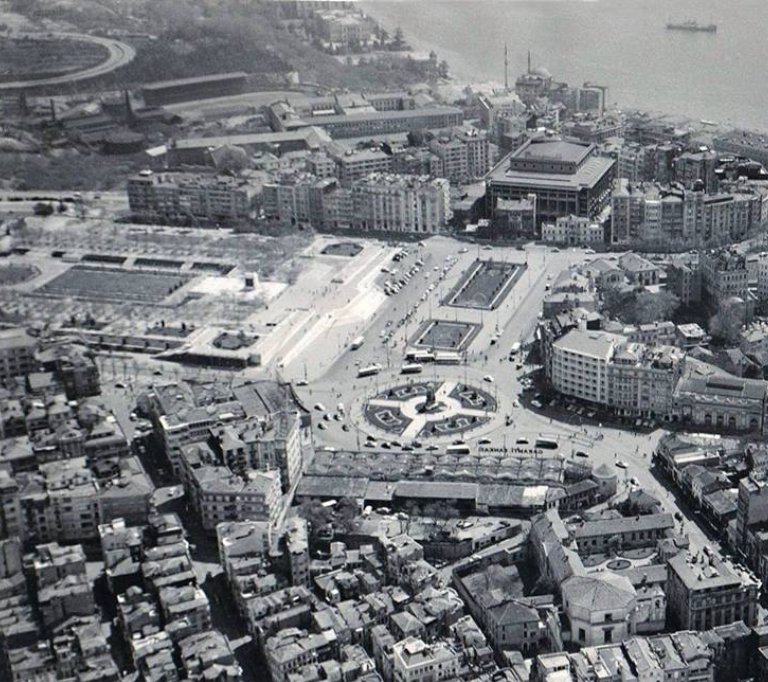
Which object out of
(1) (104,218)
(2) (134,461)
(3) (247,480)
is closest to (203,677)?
(3) (247,480)

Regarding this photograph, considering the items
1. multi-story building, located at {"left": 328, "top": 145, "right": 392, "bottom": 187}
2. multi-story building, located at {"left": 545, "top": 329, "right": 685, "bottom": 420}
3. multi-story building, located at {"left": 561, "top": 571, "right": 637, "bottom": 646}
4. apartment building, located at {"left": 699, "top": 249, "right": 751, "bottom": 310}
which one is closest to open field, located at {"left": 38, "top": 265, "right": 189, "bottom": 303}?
multi-story building, located at {"left": 328, "top": 145, "right": 392, "bottom": 187}

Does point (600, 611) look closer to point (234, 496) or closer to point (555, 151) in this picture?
point (234, 496)

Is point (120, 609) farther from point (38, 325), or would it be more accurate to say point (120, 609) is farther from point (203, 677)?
point (38, 325)

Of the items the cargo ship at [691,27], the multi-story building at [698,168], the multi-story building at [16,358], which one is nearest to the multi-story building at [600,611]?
the multi-story building at [16,358]

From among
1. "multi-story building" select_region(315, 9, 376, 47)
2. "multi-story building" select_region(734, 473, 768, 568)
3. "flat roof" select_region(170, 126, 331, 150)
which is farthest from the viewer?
"multi-story building" select_region(315, 9, 376, 47)

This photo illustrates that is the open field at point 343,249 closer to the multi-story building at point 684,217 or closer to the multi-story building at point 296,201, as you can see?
the multi-story building at point 296,201

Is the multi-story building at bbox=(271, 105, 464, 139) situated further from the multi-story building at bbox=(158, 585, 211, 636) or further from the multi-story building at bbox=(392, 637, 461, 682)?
the multi-story building at bbox=(392, 637, 461, 682)
